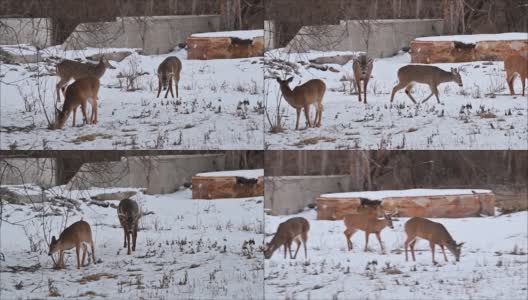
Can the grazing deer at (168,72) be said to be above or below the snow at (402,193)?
above

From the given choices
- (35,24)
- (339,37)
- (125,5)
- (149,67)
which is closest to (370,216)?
(339,37)

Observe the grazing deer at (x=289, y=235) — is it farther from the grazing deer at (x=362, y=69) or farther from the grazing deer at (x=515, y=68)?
the grazing deer at (x=515, y=68)

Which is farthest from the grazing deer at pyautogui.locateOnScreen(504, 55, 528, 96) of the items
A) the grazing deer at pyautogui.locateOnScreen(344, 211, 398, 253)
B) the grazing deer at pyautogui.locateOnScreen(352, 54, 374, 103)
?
the grazing deer at pyautogui.locateOnScreen(344, 211, 398, 253)

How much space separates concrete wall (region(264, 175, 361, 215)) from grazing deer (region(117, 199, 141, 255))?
0.83 metres

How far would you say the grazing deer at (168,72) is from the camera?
5.81 meters

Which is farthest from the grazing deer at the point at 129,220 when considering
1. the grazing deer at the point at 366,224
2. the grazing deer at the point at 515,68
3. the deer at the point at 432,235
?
the grazing deer at the point at 515,68

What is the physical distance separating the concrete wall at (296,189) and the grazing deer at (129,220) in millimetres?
833

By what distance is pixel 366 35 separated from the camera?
581 cm

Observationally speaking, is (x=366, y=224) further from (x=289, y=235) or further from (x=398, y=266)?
(x=289, y=235)

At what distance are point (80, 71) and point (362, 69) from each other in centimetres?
182

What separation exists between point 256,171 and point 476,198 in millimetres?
1419

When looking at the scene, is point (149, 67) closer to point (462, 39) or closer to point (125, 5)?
point (125, 5)

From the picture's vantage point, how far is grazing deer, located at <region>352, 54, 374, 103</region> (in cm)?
581

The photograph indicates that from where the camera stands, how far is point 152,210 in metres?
5.82
